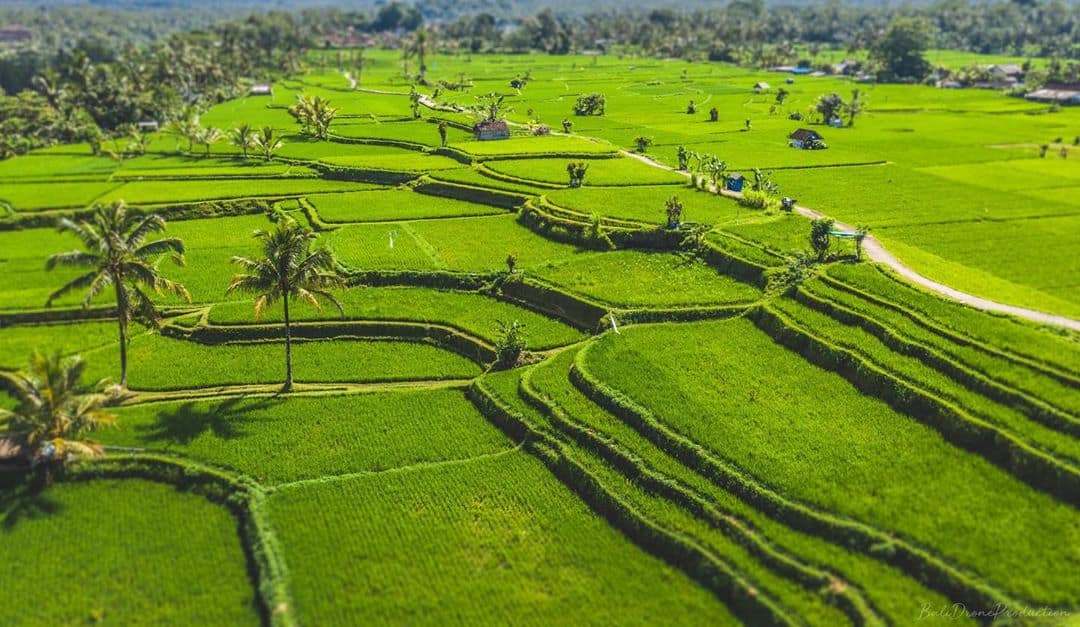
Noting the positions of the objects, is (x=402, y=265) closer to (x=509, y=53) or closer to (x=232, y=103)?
(x=232, y=103)

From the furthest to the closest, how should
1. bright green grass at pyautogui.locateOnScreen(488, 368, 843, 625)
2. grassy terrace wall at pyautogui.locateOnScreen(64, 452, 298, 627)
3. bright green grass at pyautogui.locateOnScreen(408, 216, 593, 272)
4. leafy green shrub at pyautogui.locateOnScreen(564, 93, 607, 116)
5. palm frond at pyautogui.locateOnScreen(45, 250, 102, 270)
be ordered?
leafy green shrub at pyautogui.locateOnScreen(564, 93, 607, 116) → bright green grass at pyautogui.locateOnScreen(408, 216, 593, 272) → palm frond at pyautogui.locateOnScreen(45, 250, 102, 270) → grassy terrace wall at pyautogui.locateOnScreen(64, 452, 298, 627) → bright green grass at pyautogui.locateOnScreen(488, 368, 843, 625)

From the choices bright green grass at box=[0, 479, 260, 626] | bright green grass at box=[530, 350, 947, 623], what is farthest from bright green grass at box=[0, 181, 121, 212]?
bright green grass at box=[530, 350, 947, 623]

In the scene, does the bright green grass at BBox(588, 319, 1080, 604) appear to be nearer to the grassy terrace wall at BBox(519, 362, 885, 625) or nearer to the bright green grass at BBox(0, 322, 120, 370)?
the grassy terrace wall at BBox(519, 362, 885, 625)

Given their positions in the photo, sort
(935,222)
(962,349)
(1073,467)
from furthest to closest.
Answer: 1. (935,222)
2. (962,349)
3. (1073,467)

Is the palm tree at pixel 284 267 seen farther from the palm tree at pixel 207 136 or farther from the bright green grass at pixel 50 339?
the palm tree at pixel 207 136

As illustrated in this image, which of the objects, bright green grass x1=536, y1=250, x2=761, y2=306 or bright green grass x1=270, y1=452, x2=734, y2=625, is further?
bright green grass x1=536, y1=250, x2=761, y2=306

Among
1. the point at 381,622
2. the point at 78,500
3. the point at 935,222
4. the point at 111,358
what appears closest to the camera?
the point at 381,622

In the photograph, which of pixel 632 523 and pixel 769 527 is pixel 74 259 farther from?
pixel 769 527

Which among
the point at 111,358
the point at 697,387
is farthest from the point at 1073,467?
Answer: the point at 111,358
